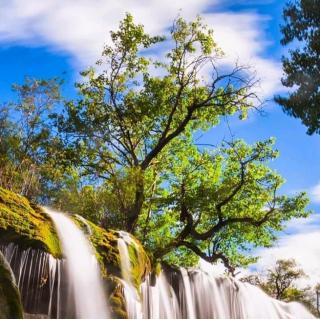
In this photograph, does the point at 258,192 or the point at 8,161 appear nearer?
the point at 8,161

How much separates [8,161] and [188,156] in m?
11.9

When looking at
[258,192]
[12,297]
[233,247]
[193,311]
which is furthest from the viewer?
[233,247]

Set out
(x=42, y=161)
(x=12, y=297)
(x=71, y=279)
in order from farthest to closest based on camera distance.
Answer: (x=42, y=161) < (x=71, y=279) < (x=12, y=297)

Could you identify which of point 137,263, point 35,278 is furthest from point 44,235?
point 137,263

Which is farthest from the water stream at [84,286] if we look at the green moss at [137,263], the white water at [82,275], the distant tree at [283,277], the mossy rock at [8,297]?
the distant tree at [283,277]

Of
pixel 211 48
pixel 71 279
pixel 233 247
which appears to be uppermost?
pixel 211 48

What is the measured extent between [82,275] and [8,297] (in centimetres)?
710

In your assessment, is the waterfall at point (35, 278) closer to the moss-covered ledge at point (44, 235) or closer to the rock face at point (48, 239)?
the rock face at point (48, 239)

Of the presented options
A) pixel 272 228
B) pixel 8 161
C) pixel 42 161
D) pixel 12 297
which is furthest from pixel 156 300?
pixel 272 228

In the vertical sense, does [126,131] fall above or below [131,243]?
above

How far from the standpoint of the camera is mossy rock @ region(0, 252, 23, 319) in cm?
A: 538

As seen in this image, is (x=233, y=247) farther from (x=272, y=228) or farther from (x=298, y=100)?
(x=298, y=100)

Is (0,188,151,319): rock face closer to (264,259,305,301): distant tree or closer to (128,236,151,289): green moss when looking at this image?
(128,236,151,289): green moss

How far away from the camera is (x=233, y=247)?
113ft
